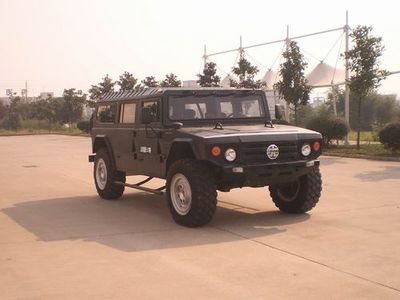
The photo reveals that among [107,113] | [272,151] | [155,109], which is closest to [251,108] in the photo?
[155,109]

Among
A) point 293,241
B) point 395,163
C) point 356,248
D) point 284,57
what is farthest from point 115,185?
point 284,57

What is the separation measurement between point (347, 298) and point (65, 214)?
5528mm

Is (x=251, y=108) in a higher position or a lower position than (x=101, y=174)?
higher

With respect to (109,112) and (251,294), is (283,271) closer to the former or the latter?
(251,294)

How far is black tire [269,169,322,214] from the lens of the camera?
8500mm

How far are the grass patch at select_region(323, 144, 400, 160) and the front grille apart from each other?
35.1ft

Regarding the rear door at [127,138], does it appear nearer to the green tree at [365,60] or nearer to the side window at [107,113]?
the side window at [107,113]

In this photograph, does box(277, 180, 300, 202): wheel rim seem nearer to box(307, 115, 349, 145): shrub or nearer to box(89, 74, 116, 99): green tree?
box(307, 115, 349, 145): shrub

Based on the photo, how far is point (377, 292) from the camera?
4914 millimetres

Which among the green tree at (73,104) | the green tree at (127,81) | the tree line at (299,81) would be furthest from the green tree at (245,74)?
the green tree at (73,104)

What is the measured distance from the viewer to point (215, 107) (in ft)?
29.5

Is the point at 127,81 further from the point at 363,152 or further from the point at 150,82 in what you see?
the point at 363,152

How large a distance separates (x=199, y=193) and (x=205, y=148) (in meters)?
0.60

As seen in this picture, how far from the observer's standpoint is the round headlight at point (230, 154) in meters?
7.50
